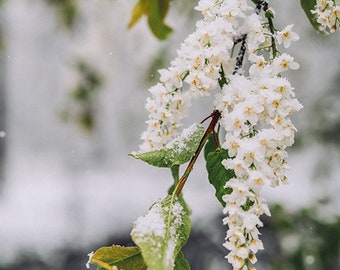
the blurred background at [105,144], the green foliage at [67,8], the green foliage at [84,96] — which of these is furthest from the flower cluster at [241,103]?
the green foliage at [84,96]

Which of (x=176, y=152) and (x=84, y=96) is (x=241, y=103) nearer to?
(x=176, y=152)

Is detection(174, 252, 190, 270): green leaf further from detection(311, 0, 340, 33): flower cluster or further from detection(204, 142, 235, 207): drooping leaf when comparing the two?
detection(311, 0, 340, 33): flower cluster

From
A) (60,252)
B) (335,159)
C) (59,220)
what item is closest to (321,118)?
(335,159)

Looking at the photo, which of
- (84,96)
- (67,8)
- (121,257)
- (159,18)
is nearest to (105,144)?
(84,96)

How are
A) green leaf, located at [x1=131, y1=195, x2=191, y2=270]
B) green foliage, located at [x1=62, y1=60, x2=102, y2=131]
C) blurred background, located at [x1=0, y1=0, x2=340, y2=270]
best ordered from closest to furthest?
1. green leaf, located at [x1=131, y1=195, x2=191, y2=270]
2. blurred background, located at [x1=0, y1=0, x2=340, y2=270]
3. green foliage, located at [x1=62, y1=60, x2=102, y2=131]

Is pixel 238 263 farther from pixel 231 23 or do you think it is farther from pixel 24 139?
pixel 24 139

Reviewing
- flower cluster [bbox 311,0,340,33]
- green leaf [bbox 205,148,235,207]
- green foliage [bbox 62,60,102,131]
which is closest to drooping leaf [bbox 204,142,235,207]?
green leaf [bbox 205,148,235,207]
